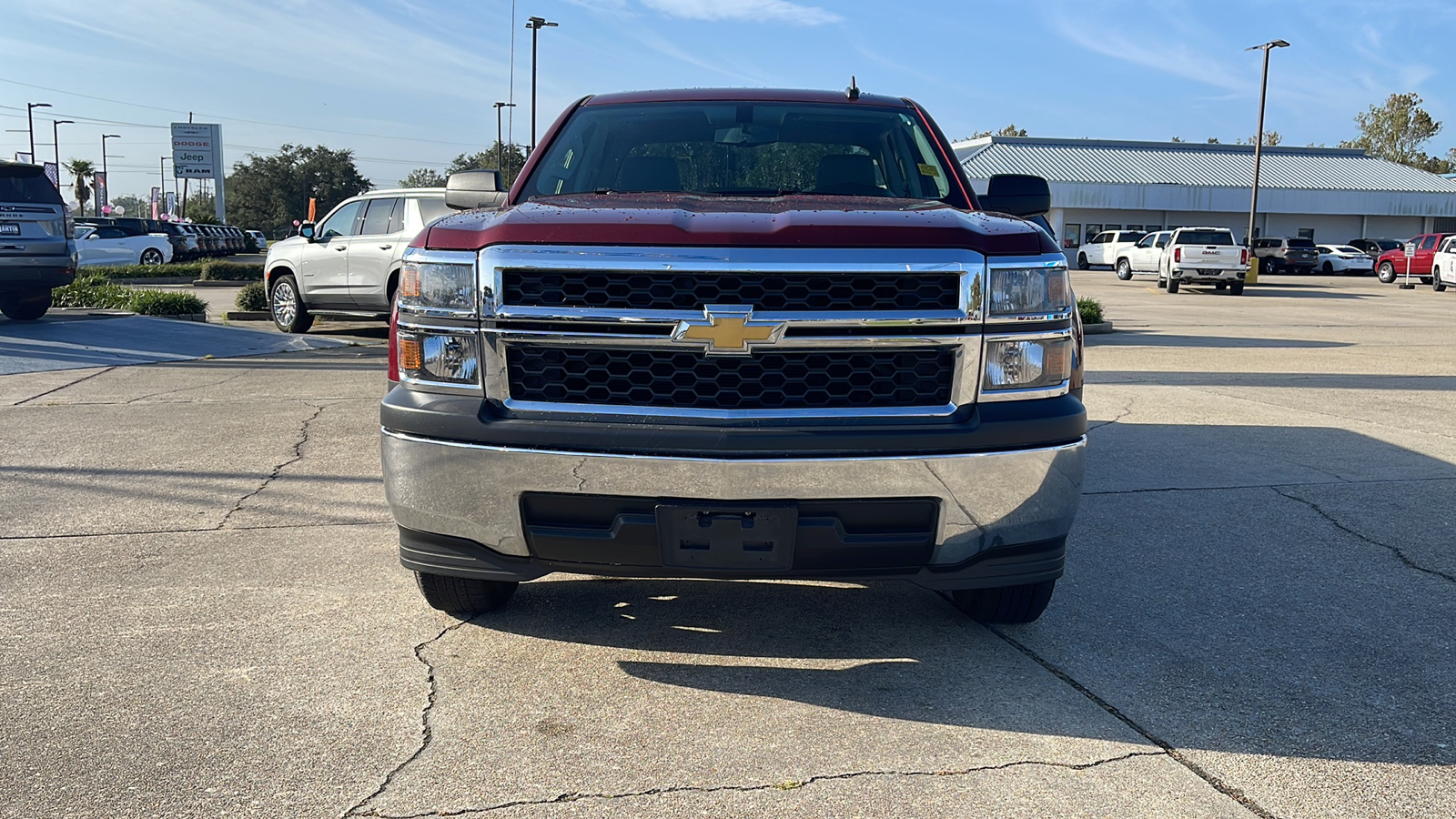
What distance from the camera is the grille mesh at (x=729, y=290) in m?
3.24

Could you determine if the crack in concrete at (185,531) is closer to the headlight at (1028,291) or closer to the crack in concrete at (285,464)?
the crack in concrete at (285,464)

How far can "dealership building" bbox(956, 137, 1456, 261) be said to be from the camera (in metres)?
61.9

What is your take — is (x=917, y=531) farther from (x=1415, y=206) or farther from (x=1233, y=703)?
(x=1415, y=206)

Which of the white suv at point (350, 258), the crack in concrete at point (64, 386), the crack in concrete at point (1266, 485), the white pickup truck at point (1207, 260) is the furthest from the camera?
the white pickup truck at point (1207, 260)

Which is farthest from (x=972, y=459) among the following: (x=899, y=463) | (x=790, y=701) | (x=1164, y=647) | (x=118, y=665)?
(x=118, y=665)

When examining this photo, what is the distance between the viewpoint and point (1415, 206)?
214 feet

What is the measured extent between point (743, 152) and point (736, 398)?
1.94 meters

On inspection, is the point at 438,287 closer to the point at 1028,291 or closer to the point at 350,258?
the point at 1028,291

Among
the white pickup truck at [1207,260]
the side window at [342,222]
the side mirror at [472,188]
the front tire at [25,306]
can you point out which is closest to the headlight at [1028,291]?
the side mirror at [472,188]

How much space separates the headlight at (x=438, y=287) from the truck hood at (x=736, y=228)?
0.06 m

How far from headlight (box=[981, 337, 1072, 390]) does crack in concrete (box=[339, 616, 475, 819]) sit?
178 cm

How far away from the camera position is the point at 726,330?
321 centimetres

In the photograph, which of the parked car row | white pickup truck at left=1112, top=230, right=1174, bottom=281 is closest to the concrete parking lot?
white pickup truck at left=1112, top=230, right=1174, bottom=281

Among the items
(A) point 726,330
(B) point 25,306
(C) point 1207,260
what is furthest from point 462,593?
(C) point 1207,260
